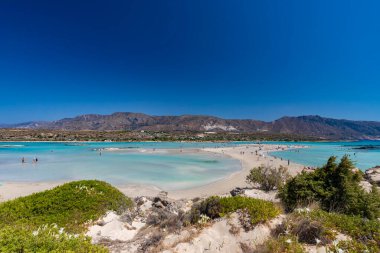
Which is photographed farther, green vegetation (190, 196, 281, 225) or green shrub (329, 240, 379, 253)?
green vegetation (190, 196, 281, 225)

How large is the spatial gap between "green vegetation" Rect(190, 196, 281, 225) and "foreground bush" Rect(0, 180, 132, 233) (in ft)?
12.3

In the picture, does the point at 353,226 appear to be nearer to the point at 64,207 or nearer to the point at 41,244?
the point at 41,244

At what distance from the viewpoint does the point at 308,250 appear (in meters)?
4.87

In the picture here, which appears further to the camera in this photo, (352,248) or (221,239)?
(221,239)

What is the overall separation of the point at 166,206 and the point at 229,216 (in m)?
4.91

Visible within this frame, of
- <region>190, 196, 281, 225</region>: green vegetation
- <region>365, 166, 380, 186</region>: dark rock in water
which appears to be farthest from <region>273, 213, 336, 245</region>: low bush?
<region>365, 166, 380, 186</region>: dark rock in water

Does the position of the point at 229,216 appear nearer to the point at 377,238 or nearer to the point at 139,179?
the point at 377,238

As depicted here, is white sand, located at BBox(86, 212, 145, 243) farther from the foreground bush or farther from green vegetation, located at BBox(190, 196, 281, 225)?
green vegetation, located at BBox(190, 196, 281, 225)

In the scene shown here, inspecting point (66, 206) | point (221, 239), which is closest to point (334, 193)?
point (221, 239)

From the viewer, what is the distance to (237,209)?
Answer: 21.2ft

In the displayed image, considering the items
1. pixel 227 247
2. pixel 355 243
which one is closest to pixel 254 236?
pixel 227 247

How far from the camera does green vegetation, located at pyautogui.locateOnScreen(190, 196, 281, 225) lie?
6.02 meters

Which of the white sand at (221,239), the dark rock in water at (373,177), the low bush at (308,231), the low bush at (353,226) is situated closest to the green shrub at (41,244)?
the white sand at (221,239)

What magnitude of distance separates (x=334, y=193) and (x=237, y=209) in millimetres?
4571
